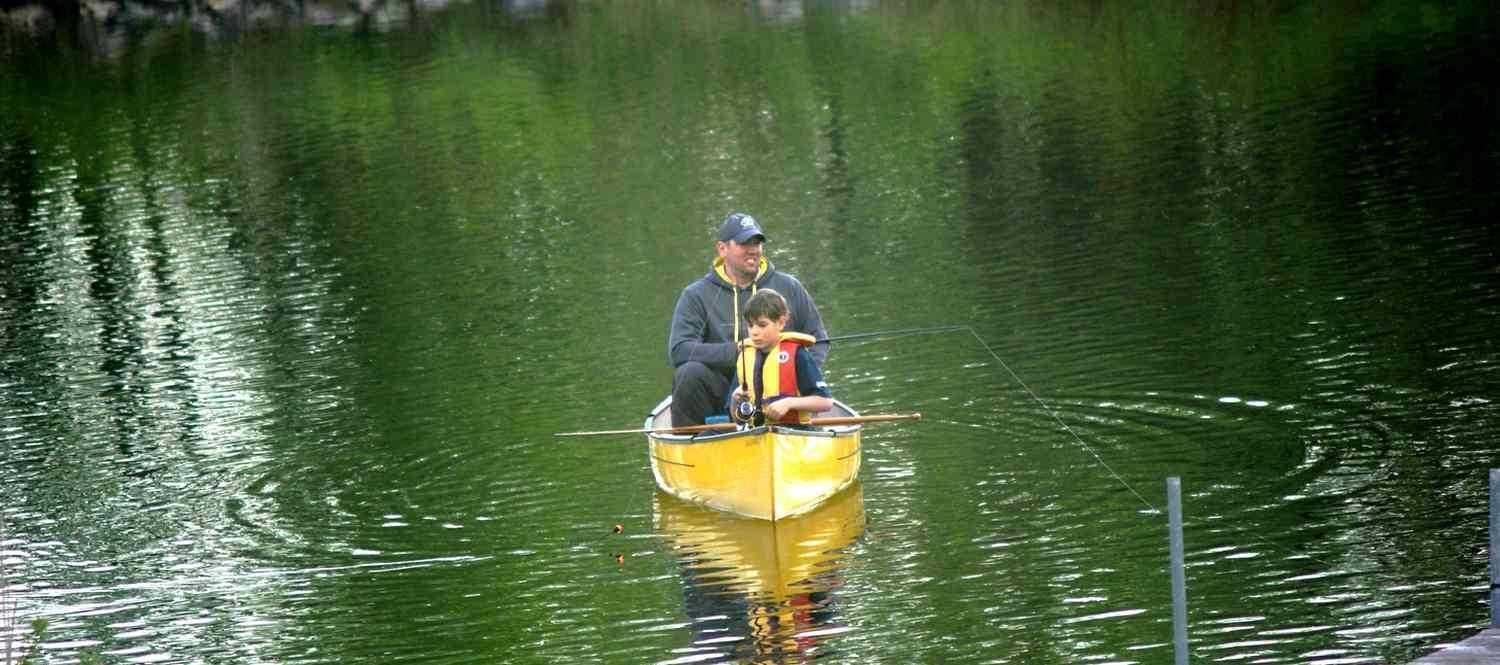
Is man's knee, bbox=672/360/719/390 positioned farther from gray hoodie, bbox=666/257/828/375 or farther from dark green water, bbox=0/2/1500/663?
dark green water, bbox=0/2/1500/663

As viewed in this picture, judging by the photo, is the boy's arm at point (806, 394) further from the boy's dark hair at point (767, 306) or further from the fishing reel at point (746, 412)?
the boy's dark hair at point (767, 306)

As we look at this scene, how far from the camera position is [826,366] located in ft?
55.9

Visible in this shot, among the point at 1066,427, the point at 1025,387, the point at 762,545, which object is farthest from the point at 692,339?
the point at 1025,387

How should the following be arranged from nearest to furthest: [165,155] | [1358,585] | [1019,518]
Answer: [1358,585] < [1019,518] < [165,155]

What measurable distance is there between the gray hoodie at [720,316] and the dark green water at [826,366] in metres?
0.98

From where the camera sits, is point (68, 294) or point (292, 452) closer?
point (292, 452)

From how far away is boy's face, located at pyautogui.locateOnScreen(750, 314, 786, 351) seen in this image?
479 inches

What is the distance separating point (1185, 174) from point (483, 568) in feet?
53.3

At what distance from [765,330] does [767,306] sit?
0.50 ft

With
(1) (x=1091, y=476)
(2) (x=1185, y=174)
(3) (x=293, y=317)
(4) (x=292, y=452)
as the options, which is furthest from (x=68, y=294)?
(1) (x=1091, y=476)

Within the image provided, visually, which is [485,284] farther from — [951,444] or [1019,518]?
[1019,518]

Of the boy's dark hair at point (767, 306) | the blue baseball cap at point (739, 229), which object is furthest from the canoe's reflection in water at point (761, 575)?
the blue baseball cap at point (739, 229)

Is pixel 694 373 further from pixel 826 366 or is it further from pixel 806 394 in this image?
pixel 826 366

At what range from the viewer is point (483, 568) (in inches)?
475
